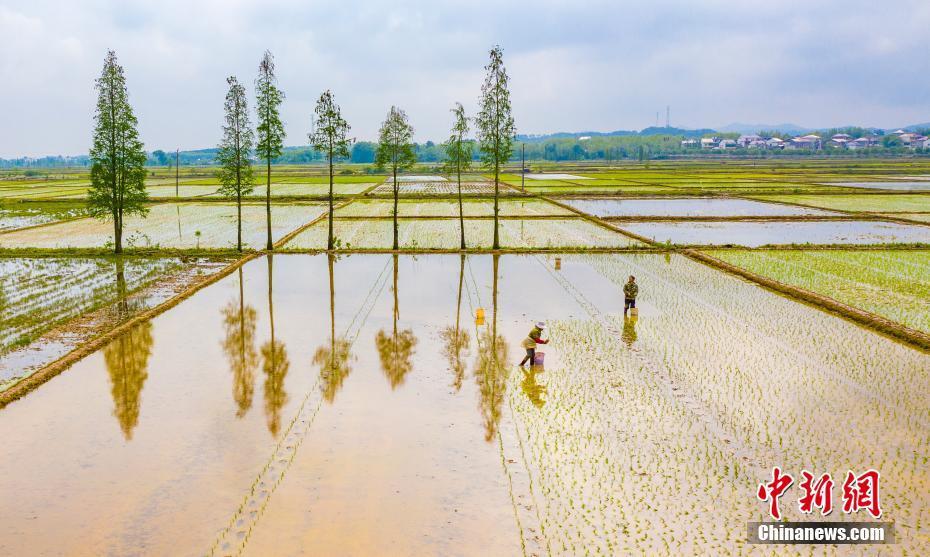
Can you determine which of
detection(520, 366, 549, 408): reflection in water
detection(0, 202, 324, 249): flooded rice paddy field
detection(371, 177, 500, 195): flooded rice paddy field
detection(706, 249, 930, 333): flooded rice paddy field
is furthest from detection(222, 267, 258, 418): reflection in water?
detection(371, 177, 500, 195): flooded rice paddy field

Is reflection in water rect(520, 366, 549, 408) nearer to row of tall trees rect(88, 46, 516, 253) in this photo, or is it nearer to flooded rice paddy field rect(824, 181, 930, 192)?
row of tall trees rect(88, 46, 516, 253)

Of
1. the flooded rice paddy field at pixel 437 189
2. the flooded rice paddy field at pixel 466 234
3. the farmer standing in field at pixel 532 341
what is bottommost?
the farmer standing in field at pixel 532 341

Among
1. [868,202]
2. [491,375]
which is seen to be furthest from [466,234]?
[868,202]

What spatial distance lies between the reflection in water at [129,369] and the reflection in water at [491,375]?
7183mm

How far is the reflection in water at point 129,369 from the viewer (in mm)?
14789

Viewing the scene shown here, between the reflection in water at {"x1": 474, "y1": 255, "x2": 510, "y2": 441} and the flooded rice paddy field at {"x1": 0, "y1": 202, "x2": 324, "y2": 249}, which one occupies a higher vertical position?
the flooded rice paddy field at {"x1": 0, "y1": 202, "x2": 324, "y2": 249}

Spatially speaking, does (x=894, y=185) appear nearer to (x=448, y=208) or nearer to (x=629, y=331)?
(x=448, y=208)

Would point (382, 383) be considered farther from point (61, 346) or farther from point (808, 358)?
point (808, 358)

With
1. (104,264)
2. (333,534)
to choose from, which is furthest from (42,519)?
(104,264)

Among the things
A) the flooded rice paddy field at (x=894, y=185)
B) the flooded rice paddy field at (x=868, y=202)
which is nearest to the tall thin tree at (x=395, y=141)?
the flooded rice paddy field at (x=868, y=202)

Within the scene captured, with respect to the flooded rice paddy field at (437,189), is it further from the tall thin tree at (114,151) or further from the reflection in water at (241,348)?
the reflection in water at (241,348)

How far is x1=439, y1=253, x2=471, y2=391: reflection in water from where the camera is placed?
1744 centimetres

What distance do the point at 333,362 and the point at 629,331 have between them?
913cm

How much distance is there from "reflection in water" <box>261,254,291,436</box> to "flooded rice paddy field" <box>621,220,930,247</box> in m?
25.5
